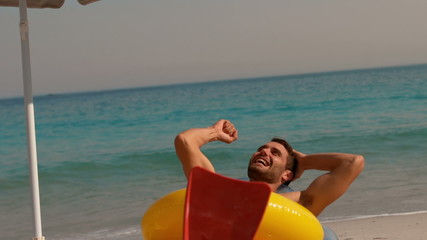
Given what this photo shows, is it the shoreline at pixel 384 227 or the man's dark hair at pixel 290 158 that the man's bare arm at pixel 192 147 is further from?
the shoreline at pixel 384 227

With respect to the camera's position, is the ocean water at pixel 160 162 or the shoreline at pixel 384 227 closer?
the shoreline at pixel 384 227

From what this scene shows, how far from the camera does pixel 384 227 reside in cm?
488

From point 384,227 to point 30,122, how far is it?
2954mm

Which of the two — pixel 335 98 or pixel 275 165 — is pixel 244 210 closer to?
Result: pixel 275 165

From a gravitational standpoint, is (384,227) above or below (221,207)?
below

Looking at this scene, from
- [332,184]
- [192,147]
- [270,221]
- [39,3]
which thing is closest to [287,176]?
[332,184]

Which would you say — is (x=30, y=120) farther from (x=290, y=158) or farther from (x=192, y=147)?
(x=290, y=158)

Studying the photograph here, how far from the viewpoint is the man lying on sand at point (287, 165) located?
2898 millimetres

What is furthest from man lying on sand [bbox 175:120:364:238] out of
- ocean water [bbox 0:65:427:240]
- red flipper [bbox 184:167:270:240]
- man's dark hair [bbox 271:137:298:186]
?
ocean water [bbox 0:65:427:240]

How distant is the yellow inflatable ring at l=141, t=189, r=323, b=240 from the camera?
2391mm

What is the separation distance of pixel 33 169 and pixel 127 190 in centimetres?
491

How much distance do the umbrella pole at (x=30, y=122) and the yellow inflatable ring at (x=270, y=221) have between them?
33.8 inches

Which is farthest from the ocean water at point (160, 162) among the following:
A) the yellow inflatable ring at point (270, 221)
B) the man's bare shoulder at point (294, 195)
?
the yellow inflatable ring at point (270, 221)

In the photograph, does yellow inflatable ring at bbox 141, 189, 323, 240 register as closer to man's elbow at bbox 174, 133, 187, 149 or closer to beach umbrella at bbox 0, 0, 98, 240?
man's elbow at bbox 174, 133, 187, 149
